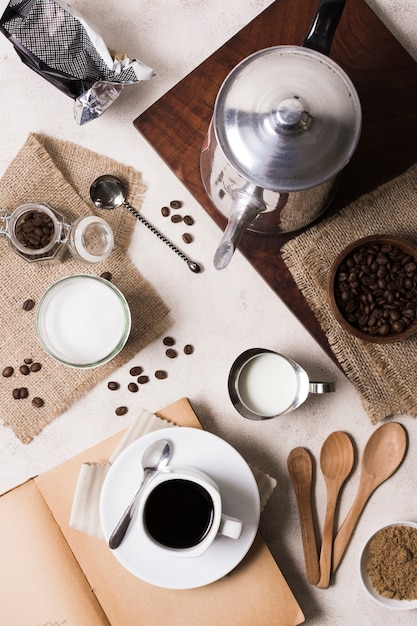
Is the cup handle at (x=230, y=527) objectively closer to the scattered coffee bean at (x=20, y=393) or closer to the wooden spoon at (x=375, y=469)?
the wooden spoon at (x=375, y=469)

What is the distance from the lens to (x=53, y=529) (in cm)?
122

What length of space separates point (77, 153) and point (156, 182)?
0.16 m

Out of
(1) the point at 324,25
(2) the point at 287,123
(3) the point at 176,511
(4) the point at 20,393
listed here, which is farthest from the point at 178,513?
(1) the point at 324,25

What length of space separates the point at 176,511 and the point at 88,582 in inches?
10.9

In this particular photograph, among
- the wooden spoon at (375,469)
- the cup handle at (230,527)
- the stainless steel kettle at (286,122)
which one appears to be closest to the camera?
the stainless steel kettle at (286,122)

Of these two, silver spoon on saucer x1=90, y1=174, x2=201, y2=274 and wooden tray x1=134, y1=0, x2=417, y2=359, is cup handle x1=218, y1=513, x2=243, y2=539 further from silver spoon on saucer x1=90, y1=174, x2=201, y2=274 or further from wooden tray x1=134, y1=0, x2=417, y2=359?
silver spoon on saucer x1=90, y1=174, x2=201, y2=274

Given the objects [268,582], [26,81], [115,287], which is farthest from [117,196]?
[268,582]

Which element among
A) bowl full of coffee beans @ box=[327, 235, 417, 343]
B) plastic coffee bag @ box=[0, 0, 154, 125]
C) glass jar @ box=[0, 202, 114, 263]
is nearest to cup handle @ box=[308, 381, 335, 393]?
bowl full of coffee beans @ box=[327, 235, 417, 343]

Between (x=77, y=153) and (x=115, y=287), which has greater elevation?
(x=77, y=153)

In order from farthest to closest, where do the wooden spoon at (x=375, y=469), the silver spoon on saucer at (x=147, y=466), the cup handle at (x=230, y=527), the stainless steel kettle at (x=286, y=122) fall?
the wooden spoon at (x=375, y=469) < the silver spoon on saucer at (x=147, y=466) < the cup handle at (x=230, y=527) < the stainless steel kettle at (x=286, y=122)

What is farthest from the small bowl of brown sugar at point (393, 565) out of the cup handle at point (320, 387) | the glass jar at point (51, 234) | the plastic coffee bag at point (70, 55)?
the plastic coffee bag at point (70, 55)

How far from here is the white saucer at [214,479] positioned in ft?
3.70

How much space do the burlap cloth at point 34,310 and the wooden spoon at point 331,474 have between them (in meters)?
0.39

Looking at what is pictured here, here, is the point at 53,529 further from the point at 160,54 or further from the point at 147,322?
the point at 160,54
